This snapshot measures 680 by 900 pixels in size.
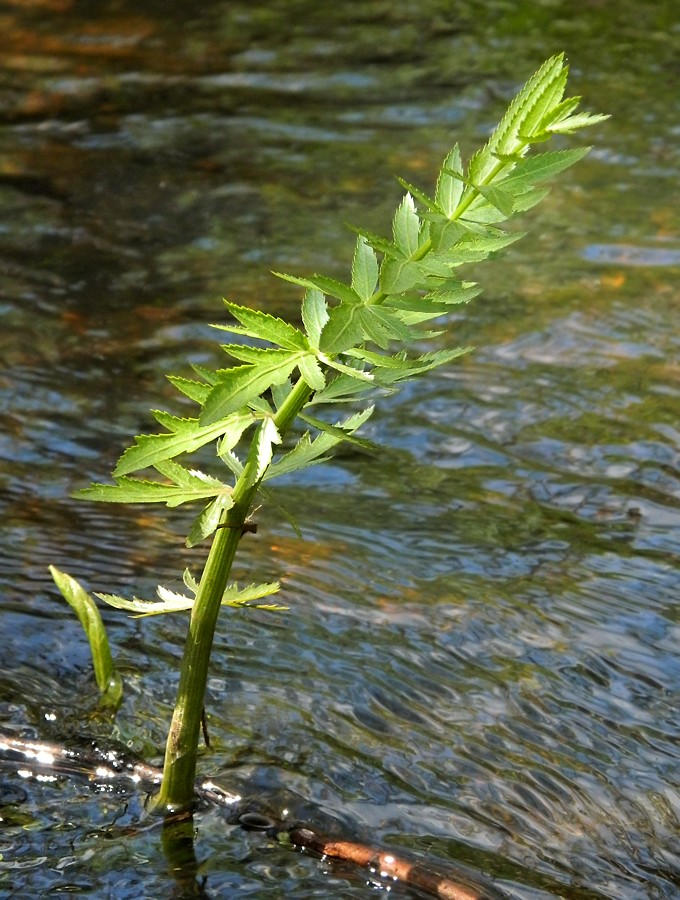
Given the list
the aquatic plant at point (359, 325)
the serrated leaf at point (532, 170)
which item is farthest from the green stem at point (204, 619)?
the serrated leaf at point (532, 170)

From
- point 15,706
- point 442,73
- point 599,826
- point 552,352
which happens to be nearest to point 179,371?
point 552,352

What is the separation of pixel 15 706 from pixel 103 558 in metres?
0.79

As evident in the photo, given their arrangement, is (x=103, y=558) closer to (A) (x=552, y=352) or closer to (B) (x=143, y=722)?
(B) (x=143, y=722)

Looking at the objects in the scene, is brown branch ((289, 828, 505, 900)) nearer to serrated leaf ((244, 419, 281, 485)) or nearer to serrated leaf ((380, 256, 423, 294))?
serrated leaf ((244, 419, 281, 485))

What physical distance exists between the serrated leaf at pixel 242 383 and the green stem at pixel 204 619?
5 centimetres

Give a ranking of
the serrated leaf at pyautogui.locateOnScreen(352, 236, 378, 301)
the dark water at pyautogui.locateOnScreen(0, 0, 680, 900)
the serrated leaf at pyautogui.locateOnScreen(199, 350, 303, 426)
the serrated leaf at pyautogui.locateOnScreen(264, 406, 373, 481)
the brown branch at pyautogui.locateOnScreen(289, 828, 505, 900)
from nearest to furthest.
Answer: the serrated leaf at pyautogui.locateOnScreen(199, 350, 303, 426) → the serrated leaf at pyautogui.locateOnScreen(352, 236, 378, 301) → the serrated leaf at pyautogui.locateOnScreen(264, 406, 373, 481) → the brown branch at pyautogui.locateOnScreen(289, 828, 505, 900) → the dark water at pyautogui.locateOnScreen(0, 0, 680, 900)

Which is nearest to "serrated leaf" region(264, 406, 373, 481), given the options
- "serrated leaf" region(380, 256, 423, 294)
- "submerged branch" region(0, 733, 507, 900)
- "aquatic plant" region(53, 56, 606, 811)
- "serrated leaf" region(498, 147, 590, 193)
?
"aquatic plant" region(53, 56, 606, 811)

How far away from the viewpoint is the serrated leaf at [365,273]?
1.73 m

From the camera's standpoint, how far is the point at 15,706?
260cm

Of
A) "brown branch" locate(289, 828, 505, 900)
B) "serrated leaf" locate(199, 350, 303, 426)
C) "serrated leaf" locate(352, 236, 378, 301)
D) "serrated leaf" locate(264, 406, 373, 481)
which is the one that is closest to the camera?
"serrated leaf" locate(199, 350, 303, 426)

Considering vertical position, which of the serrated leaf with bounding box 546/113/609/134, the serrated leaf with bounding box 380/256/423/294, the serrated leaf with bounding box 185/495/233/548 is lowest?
the serrated leaf with bounding box 185/495/233/548

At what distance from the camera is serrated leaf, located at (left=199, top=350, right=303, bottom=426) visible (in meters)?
1.62

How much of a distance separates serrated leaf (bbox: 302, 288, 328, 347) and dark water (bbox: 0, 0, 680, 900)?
37.8 inches

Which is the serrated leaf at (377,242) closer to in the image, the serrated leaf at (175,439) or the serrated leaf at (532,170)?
the serrated leaf at (532,170)
